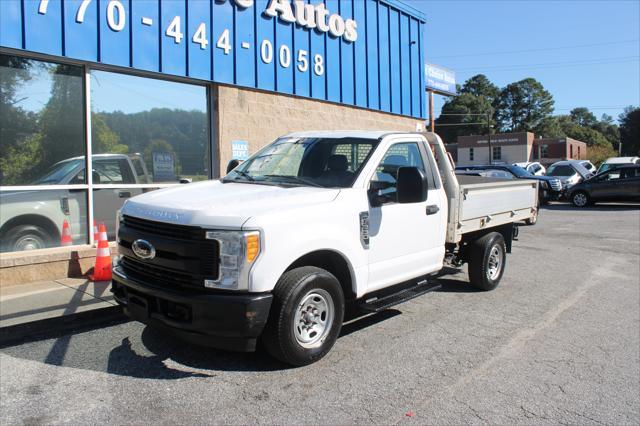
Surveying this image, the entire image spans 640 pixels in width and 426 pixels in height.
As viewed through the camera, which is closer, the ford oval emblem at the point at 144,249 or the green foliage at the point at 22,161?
the ford oval emblem at the point at 144,249

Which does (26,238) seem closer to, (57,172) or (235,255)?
(57,172)

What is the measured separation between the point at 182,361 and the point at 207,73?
6.14 metres

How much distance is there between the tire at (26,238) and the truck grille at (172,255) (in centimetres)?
359

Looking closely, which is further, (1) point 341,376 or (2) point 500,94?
(2) point 500,94

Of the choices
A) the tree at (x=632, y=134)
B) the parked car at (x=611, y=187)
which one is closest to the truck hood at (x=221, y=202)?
the parked car at (x=611, y=187)

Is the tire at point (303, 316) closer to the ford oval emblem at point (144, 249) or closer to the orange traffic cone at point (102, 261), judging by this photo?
the ford oval emblem at point (144, 249)

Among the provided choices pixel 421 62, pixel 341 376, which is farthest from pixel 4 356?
pixel 421 62

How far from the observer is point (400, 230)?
5.21 metres

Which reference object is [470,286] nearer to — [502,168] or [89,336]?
[89,336]

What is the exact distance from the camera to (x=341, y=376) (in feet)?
13.9

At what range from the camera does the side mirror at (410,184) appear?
4812mm

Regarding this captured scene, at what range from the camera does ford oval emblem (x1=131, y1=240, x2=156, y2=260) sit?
4211mm

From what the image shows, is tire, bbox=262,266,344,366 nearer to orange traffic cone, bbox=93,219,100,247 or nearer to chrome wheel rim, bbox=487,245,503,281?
chrome wheel rim, bbox=487,245,503,281

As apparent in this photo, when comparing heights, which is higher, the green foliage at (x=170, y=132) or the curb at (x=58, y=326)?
the green foliage at (x=170, y=132)
